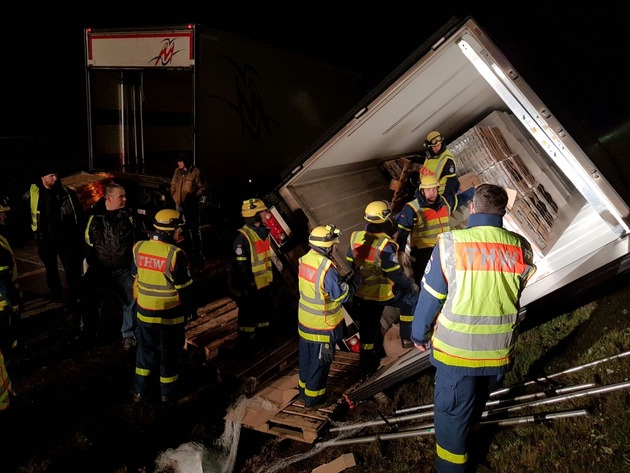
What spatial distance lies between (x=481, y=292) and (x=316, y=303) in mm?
1718

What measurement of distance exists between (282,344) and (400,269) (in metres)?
1.81

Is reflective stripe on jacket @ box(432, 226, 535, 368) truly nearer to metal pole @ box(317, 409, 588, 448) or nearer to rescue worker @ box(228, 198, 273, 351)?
A: metal pole @ box(317, 409, 588, 448)

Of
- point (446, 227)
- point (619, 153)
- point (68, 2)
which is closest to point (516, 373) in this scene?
point (446, 227)

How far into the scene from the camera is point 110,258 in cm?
538

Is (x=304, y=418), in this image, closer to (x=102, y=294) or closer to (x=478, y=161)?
(x=102, y=294)

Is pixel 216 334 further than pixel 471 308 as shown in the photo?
Yes

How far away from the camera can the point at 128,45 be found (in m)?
7.66

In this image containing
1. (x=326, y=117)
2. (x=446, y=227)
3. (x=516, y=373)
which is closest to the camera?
(x=516, y=373)

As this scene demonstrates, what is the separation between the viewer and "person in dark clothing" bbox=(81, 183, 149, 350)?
5.30 metres

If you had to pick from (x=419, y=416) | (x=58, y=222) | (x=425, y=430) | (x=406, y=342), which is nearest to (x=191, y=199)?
(x=58, y=222)

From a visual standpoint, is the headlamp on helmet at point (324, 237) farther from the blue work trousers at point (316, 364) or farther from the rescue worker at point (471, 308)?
the rescue worker at point (471, 308)

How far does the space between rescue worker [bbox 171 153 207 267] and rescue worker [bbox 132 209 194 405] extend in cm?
271

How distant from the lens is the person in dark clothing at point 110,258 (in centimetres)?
530

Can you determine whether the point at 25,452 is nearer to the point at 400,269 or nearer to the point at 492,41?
the point at 400,269
